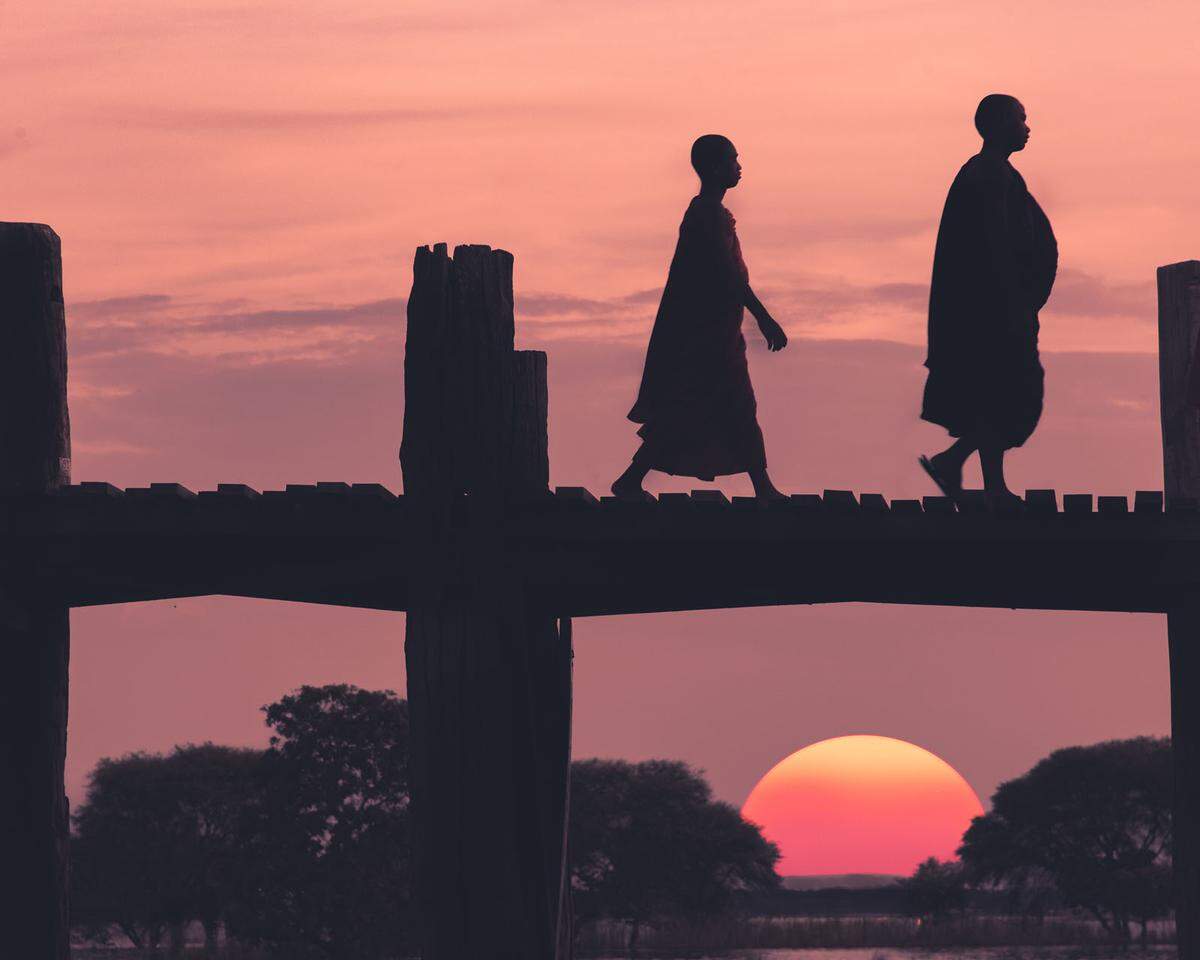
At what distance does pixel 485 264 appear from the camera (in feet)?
30.3

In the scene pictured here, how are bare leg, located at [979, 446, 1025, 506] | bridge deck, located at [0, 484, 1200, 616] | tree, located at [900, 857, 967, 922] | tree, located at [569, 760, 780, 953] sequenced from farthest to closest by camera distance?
tree, located at [900, 857, 967, 922]
tree, located at [569, 760, 780, 953]
bare leg, located at [979, 446, 1025, 506]
bridge deck, located at [0, 484, 1200, 616]

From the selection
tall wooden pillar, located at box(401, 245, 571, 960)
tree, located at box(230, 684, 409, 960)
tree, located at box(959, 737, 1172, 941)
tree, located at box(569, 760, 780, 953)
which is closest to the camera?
tall wooden pillar, located at box(401, 245, 571, 960)

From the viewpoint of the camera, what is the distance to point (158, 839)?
4075 cm

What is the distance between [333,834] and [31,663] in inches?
846

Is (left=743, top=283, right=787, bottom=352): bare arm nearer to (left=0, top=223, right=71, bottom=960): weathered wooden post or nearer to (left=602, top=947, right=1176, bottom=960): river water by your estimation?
(left=0, top=223, right=71, bottom=960): weathered wooden post

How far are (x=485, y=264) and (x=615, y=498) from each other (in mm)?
1146

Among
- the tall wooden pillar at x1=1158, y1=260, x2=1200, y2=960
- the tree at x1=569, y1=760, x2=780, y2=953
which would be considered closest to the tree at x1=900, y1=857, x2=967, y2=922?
the tree at x1=569, y1=760, x2=780, y2=953

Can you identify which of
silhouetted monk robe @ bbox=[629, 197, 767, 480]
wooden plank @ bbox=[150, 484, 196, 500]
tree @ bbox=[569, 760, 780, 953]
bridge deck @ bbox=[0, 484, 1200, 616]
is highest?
silhouetted monk robe @ bbox=[629, 197, 767, 480]

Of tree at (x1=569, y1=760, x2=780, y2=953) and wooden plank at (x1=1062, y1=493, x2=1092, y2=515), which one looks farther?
tree at (x1=569, y1=760, x2=780, y2=953)

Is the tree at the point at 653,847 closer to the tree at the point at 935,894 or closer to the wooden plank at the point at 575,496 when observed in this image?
the tree at the point at 935,894

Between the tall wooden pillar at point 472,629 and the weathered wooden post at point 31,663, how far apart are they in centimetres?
188

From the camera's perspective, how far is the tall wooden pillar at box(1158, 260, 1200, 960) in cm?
958

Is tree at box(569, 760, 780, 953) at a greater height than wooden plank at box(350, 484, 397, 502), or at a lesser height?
lesser

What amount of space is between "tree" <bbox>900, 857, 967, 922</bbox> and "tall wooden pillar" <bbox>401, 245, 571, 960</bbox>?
3910 cm
